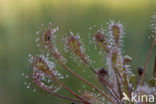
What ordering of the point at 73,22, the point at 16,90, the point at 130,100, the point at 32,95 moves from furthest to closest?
the point at 73,22 < the point at 16,90 < the point at 32,95 < the point at 130,100

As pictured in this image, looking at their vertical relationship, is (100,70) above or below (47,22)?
below

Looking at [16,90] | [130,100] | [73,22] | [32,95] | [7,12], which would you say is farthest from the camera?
[7,12]

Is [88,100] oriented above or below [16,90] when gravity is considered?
above

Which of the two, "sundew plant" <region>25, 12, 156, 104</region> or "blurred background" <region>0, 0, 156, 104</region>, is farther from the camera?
"blurred background" <region>0, 0, 156, 104</region>

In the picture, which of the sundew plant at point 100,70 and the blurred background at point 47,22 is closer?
the sundew plant at point 100,70

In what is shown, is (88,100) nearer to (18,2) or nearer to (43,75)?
(43,75)

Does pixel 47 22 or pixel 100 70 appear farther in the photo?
pixel 47 22

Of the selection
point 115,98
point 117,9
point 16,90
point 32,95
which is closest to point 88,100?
point 115,98

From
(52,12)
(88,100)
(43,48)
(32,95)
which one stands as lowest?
(32,95)
